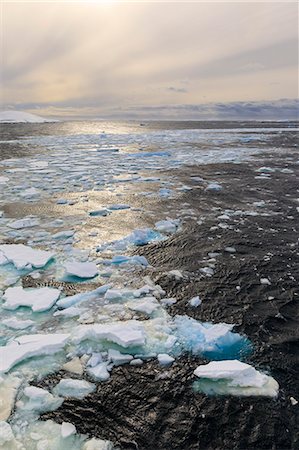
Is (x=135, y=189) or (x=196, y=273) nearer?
(x=196, y=273)

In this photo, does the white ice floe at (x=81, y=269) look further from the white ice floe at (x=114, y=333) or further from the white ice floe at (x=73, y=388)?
the white ice floe at (x=73, y=388)

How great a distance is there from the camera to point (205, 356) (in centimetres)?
277

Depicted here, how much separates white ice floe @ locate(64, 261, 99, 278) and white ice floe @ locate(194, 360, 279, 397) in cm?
194

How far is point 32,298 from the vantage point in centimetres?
348

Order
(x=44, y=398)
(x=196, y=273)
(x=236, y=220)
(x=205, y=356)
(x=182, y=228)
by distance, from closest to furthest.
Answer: (x=44, y=398), (x=205, y=356), (x=196, y=273), (x=182, y=228), (x=236, y=220)

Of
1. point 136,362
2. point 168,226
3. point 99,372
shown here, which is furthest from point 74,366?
point 168,226

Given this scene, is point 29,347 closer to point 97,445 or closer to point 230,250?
point 97,445

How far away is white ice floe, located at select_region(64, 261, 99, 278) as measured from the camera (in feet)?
13.3

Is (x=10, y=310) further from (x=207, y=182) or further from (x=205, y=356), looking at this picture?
(x=207, y=182)

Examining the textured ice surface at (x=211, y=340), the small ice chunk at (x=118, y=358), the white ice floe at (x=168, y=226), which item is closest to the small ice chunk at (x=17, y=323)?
the small ice chunk at (x=118, y=358)

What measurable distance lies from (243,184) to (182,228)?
4501 mm

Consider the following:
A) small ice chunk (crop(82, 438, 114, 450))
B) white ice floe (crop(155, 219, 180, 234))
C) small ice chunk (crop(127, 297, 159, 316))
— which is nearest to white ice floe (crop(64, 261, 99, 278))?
small ice chunk (crop(127, 297, 159, 316))

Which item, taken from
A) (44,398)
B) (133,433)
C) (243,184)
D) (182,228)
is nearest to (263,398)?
(133,433)

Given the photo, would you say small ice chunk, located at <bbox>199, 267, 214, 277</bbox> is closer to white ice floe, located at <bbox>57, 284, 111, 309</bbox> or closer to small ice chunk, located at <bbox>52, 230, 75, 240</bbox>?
white ice floe, located at <bbox>57, 284, 111, 309</bbox>
